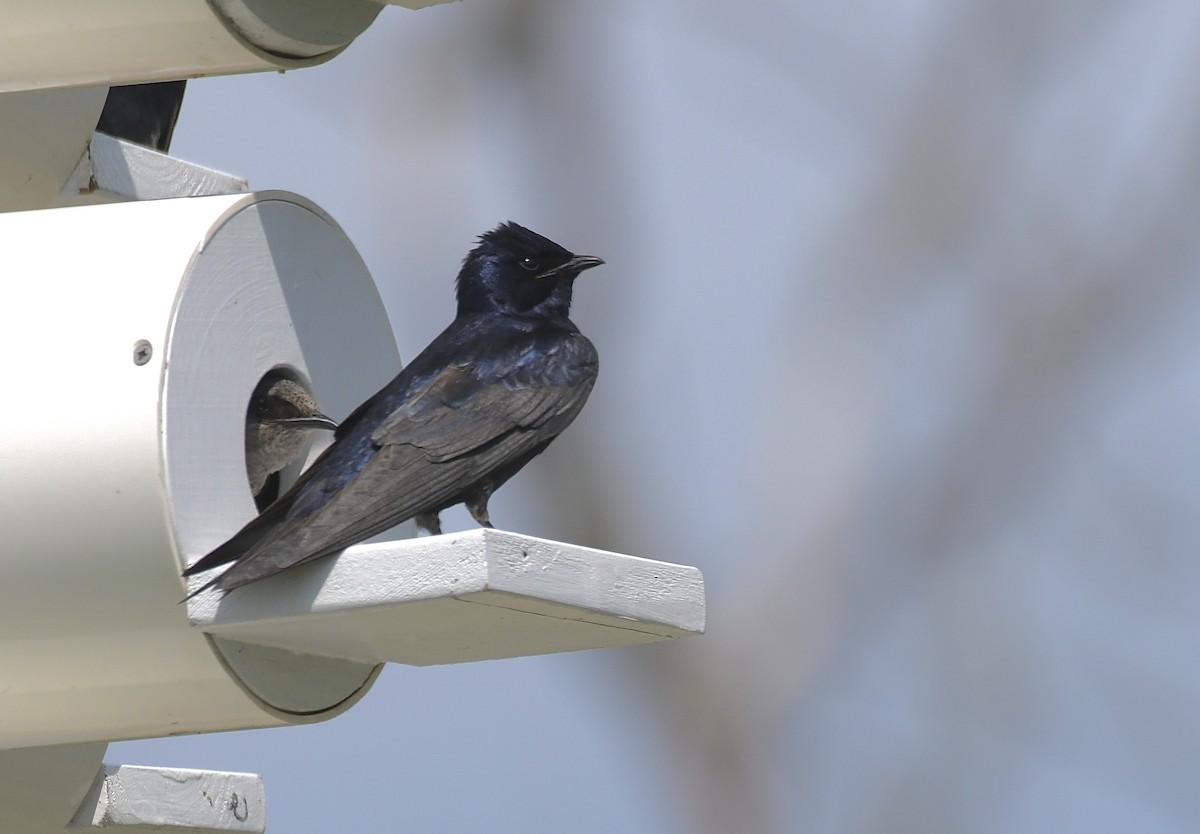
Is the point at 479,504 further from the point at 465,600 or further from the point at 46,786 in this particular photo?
the point at 46,786

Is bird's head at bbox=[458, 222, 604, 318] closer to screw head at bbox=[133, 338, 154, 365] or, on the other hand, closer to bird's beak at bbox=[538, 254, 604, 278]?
bird's beak at bbox=[538, 254, 604, 278]

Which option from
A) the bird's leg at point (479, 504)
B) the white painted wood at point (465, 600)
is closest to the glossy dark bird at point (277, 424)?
the bird's leg at point (479, 504)

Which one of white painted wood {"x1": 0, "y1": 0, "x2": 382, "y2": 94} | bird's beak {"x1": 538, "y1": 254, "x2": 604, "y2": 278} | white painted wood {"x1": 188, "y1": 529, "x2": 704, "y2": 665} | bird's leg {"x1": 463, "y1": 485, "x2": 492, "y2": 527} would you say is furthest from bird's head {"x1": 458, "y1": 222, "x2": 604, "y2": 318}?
white painted wood {"x1": 188, "y1": 529, "x2": 704, "y2": 665}

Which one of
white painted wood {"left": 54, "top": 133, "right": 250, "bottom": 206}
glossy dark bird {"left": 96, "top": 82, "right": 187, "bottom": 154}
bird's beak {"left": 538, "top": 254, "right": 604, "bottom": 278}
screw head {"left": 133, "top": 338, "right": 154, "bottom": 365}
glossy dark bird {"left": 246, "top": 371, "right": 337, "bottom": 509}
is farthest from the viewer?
glossy dark bird {"left": 96, "top": 82, "right": 187, "bottom": 154}

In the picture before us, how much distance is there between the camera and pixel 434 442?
248 cm

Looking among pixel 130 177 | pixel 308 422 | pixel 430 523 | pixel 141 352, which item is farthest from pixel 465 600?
pixel 130 177

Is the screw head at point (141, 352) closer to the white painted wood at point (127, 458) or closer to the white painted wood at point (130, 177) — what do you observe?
the white painted wood at point (127, 458)

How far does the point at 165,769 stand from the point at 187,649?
2.82 feet

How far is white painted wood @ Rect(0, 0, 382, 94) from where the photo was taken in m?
2.43

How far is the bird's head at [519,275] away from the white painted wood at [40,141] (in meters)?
0.71

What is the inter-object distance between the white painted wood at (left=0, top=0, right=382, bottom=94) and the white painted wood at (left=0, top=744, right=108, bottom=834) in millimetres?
1056

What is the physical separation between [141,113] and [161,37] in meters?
1.85

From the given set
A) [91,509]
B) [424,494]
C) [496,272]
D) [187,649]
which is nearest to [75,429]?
[91,509]

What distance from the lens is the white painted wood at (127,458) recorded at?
2236 millimetres
